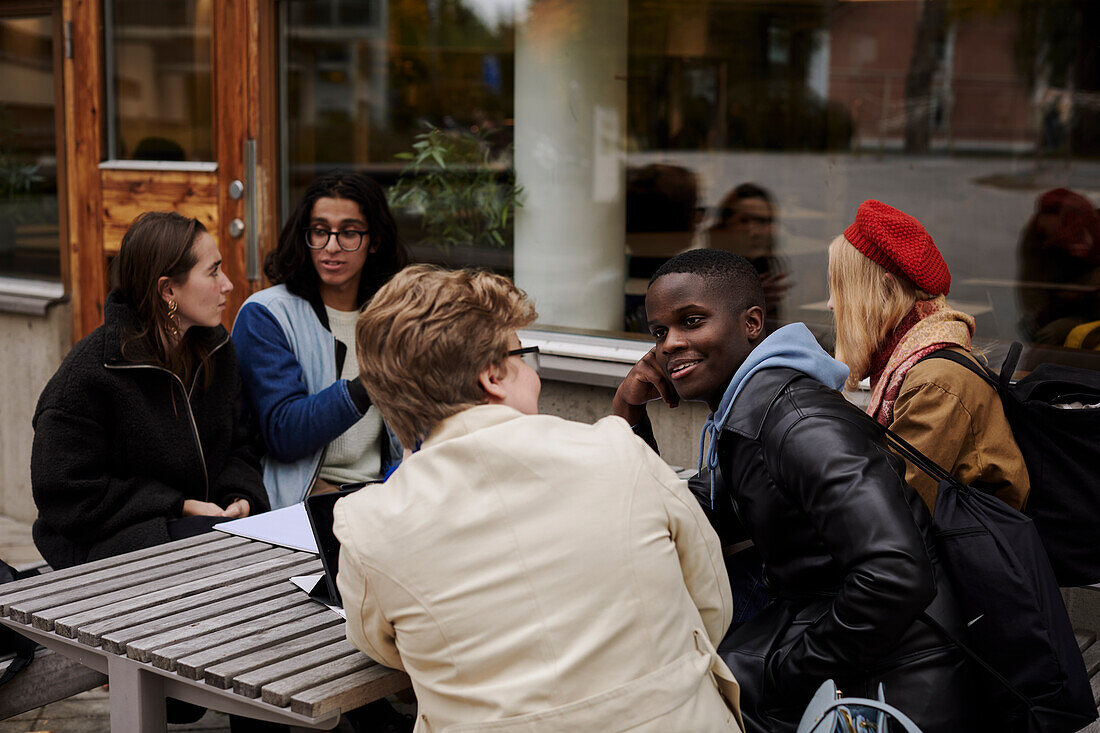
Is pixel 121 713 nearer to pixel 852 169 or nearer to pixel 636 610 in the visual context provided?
pixel 636 610

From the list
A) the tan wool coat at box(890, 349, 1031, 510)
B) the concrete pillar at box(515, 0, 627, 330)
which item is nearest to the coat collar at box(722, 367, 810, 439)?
the tan wool coat at box(890, 349, 1031, 510)

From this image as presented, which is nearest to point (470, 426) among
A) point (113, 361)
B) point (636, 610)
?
point (636, 610)

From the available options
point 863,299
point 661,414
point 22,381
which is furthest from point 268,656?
point 22,381

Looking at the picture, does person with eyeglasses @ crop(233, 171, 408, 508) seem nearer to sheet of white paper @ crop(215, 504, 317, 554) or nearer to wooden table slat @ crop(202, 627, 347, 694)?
sheet of white paper @ crop(215, 504, 317, 554)

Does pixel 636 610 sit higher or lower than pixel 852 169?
lower

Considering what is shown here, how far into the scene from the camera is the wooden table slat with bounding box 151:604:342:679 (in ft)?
6.31

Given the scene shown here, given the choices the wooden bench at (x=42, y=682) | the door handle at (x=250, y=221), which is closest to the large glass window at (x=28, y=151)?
the door handle at (x=250, y=221)

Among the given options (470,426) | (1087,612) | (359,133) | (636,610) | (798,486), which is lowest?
(1087,612)

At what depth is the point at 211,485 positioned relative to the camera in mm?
3297

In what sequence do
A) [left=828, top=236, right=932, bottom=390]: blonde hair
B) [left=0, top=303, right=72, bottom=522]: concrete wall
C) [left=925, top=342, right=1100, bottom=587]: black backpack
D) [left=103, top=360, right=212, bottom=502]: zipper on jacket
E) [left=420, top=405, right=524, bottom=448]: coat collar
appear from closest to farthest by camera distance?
[left=420, top=405, right=524, bottom=448]: coat collar, [left=925, top=342, right=1100, bottom=587]: black backpack, [left=828, top=236, right=932, bottom=390]: blonde hair, [left=103, top=360, right=212, bottom=502]: zipper on jacket, [left=0, top=303, right=72, bottom=522]: concrete wall

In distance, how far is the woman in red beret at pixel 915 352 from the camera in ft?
8.23

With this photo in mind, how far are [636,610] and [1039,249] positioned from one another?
5.04 meters

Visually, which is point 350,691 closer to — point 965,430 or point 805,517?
point 805,517

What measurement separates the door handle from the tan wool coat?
3428mm
